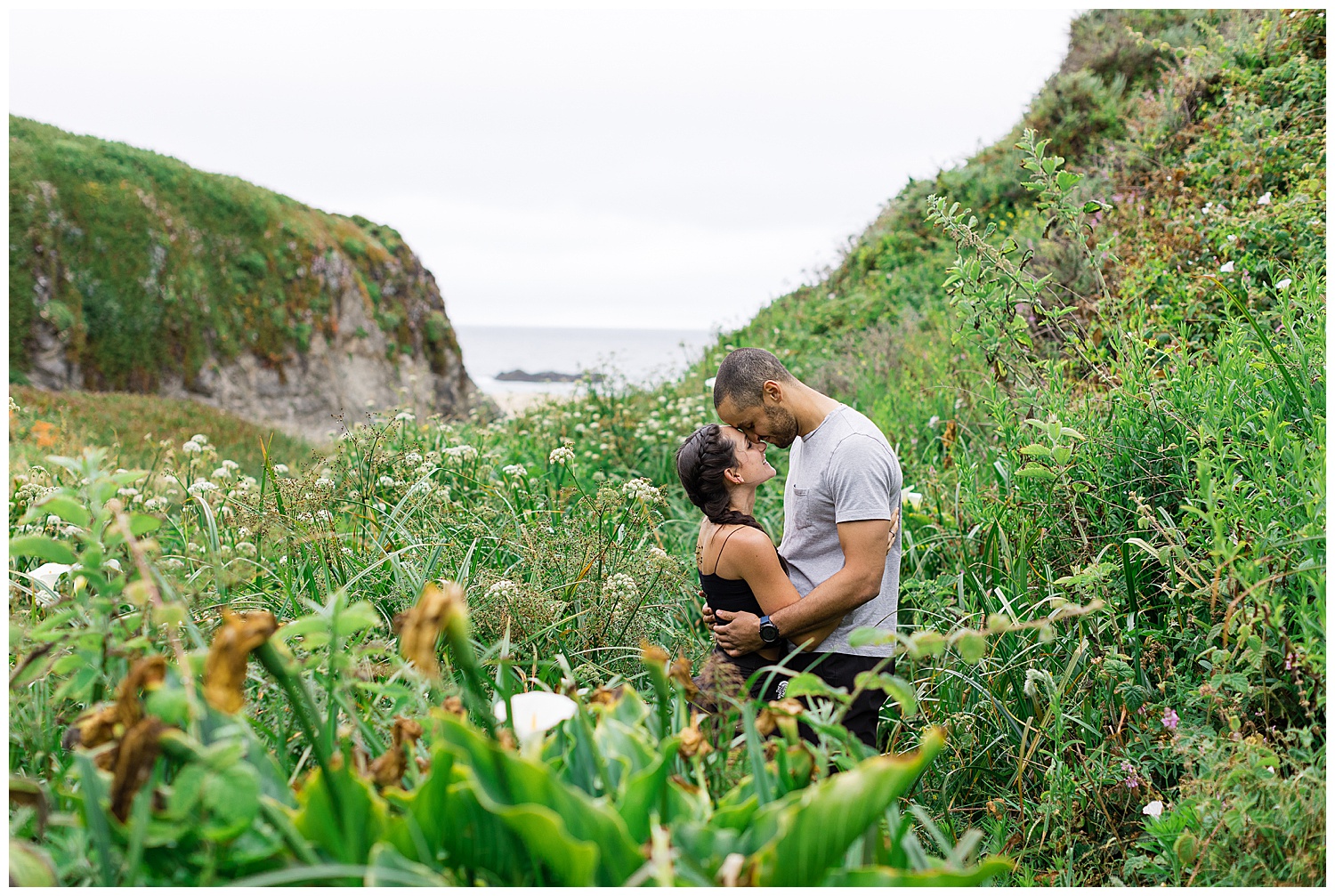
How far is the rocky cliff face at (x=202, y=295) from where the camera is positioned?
1542cm

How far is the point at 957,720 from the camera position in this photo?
2.92 metres

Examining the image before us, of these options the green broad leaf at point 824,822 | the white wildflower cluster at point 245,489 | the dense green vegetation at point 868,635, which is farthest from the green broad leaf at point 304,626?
the white wildflower cluster at point 245,489

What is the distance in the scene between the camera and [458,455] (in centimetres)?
454

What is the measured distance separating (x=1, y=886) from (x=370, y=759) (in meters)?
0.56

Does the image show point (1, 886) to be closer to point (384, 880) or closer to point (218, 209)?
point (384, 880)

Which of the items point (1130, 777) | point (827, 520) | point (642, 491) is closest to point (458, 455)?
point (642, 491)

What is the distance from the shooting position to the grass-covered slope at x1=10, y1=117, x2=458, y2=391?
15.3 metres

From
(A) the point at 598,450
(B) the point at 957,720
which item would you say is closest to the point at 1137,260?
(B) the point at 957,720

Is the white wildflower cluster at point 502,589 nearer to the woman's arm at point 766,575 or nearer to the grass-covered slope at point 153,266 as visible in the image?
the woman's arm at point 766,575

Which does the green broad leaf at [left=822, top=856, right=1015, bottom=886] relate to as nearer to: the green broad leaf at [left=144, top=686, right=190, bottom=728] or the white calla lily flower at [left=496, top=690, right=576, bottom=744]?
the white calla lily flower at [left=496, top=690, right=576, bottom=744]

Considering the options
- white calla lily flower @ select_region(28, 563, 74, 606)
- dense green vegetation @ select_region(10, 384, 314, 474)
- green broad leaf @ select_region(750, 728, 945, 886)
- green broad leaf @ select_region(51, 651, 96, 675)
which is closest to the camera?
green broad leaf @ select_region(750, 728, 945, 886)

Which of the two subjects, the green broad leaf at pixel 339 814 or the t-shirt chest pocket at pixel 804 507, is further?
the t-shirt chest pocket at pixel 804 507

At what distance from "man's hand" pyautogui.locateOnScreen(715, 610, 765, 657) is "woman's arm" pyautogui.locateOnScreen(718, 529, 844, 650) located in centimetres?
8

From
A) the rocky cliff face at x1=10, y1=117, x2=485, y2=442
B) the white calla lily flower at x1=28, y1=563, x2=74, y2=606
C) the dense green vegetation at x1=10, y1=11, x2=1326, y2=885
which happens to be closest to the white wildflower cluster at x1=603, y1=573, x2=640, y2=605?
the dense green vegetation at x1=10, y1=11, x2=1326, y2=885
